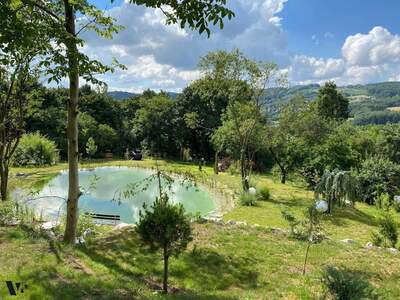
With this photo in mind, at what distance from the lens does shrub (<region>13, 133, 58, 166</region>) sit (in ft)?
81.0

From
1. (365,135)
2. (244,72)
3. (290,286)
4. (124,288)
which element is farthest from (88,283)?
(365,135)

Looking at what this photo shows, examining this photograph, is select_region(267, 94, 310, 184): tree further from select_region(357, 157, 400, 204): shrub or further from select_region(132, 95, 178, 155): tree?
select_region(132, 95, 178, 155): tree

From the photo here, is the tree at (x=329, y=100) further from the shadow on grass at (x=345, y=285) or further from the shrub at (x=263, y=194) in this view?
the shadow on grass at (x=345, y=285)

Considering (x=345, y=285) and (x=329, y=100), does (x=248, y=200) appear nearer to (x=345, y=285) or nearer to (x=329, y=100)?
(x=345, y=285)

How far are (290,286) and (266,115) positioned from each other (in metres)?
14.8

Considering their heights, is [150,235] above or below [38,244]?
above

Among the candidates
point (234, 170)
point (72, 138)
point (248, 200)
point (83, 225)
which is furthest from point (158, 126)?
point (72, 138)

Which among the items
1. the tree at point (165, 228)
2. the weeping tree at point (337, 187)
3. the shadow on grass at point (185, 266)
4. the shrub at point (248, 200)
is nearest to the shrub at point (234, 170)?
the shrub at point (248, 200)

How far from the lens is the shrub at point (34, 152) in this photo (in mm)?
24684

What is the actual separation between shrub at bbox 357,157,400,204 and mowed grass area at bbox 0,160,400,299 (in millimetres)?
8565

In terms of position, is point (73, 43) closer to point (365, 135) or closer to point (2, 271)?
point (2, 271)

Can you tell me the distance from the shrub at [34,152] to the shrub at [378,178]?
21.1 metres

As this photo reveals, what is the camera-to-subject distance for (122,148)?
36.3 m

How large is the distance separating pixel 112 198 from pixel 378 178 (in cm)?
1257
